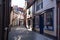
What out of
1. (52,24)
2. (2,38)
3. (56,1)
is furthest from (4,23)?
(52,24)

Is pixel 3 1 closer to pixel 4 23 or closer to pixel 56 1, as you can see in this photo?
pixel 4 23

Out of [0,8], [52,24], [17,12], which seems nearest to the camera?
[0,8]

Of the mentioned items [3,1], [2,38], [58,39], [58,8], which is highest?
[58,8]

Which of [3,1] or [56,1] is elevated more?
[56,1]

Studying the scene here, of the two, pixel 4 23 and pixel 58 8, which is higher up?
pixel 58 8

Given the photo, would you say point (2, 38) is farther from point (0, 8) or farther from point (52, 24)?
point (52, 24)

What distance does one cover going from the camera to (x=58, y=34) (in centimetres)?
1277

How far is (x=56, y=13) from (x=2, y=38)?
454 inches

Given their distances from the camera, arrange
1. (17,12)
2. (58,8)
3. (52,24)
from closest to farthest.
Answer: (58,8) → (52,24) → (17,12)

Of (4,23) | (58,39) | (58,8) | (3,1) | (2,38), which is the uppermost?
(58,8)

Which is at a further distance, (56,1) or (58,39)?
(56,1)

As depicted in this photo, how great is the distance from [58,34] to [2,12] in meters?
10.8

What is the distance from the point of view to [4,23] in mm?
2627

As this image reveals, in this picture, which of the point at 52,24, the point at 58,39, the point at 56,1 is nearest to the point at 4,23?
the point at 58,39
